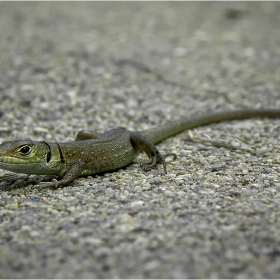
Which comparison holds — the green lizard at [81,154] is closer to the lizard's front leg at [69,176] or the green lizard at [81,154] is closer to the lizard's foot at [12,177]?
the lizard's front leg at [69,176]

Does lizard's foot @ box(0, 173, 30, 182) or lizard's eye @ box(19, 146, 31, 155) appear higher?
lizard's eye @ box(19, 146, 31, 155)

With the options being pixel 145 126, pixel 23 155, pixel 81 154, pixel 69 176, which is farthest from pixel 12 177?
pixel 145 126

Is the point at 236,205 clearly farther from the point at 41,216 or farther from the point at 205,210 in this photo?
the point at 41,216

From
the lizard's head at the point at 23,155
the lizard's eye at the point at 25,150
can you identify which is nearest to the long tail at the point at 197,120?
the lizard's head at the point at 23,155

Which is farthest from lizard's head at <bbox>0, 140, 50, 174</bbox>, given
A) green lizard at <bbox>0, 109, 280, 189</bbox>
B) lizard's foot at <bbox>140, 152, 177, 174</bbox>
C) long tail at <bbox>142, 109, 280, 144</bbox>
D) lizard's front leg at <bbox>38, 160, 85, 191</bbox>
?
long tail at <bbox>142, 109, 280, 144</bbox>

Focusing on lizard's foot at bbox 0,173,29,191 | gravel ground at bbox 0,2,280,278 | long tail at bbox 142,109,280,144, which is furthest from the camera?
long tail at bbox 142,109,280,144

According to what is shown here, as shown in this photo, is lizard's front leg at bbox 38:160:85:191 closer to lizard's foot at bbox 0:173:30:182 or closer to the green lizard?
the green lizard

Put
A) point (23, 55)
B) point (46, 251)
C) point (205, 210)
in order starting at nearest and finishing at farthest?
point (46, 251) < point (205, 210) < point (23, 55)

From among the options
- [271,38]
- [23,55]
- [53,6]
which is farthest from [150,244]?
[53,6]
